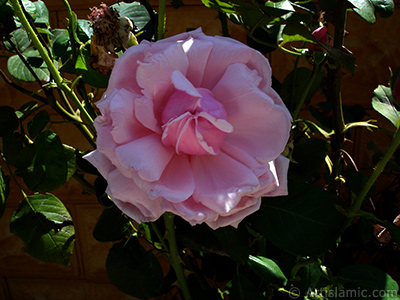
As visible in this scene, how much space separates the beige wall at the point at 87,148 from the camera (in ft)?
3.50

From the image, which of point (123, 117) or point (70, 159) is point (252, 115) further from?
point (70, 159)

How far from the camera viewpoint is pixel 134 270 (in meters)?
0.72

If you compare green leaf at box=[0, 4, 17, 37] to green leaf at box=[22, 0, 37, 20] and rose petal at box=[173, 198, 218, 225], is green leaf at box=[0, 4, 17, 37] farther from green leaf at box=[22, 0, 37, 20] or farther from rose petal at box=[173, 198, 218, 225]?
rose petal at box=[173, 198, 218, 225]

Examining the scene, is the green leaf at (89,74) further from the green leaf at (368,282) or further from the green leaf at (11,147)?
the green leaf at (368,282)

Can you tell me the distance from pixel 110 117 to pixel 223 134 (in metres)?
0.12

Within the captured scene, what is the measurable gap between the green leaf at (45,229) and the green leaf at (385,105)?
0.54m

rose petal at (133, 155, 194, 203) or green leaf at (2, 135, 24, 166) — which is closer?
rose petal at (133, 155, 194, 203)

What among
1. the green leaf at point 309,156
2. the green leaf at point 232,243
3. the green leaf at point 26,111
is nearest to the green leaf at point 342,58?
the green leaf at point 309,156

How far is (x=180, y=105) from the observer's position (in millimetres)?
388

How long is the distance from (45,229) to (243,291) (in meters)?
0.34

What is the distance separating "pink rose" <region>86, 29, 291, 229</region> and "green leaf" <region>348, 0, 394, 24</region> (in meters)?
0.15

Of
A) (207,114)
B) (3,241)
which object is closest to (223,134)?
(207,114)

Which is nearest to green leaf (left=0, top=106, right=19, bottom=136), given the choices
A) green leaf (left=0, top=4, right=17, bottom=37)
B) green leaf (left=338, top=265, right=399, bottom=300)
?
green leaf (left=0, top=4, right=17, bottom=37)

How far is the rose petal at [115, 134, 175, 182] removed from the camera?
37 cm
